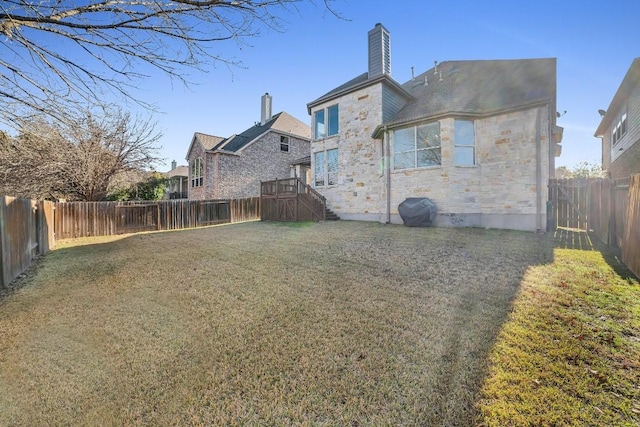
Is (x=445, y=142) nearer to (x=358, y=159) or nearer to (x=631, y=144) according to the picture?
(x=358, y=159)

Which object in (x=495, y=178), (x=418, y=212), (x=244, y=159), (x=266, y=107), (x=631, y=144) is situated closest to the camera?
(x=495, y=178)

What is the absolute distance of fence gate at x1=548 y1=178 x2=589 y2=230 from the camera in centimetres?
934

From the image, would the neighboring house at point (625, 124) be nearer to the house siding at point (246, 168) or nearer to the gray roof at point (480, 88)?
the gray roof at point (480, 88)

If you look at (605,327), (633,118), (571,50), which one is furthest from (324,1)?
(633,118)

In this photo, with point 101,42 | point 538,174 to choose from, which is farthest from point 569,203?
point 101,42

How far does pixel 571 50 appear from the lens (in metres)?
8.48

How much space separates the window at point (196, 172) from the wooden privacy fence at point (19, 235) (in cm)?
1250

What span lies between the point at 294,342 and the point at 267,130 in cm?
2041

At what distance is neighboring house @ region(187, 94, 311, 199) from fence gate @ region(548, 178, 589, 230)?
42.9 feet

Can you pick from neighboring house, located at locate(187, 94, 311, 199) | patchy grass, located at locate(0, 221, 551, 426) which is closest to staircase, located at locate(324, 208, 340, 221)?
neighboring house, located at locate(187, 94, 311, 199)

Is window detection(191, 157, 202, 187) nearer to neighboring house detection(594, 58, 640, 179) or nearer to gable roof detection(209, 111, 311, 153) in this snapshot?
gable roof detection(209, 111, 311, 153)

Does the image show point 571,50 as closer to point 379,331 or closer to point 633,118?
point 633,118

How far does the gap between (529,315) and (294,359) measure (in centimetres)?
296

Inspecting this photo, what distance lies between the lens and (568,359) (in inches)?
100
